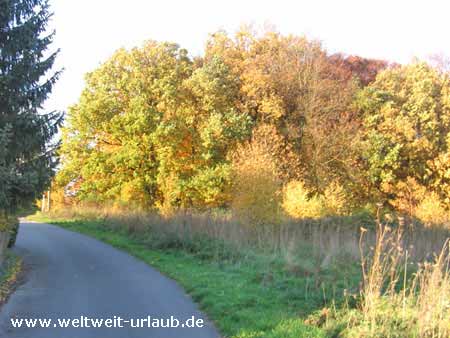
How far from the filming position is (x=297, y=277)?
1263cm

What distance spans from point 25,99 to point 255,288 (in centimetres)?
896

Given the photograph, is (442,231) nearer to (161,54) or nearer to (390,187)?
(390,187)

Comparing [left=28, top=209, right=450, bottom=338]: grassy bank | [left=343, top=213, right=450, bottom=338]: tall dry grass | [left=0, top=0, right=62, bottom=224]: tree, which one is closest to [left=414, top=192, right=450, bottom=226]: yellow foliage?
[left=28, top=209, right=450, bottom=338]: grassy bank

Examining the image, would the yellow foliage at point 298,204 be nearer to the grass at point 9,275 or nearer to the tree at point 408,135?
the tree at point 408,135

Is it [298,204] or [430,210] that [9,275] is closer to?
[298,204]

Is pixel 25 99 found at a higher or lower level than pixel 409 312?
higher

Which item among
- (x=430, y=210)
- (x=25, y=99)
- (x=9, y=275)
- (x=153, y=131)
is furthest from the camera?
(x=153, y=131)

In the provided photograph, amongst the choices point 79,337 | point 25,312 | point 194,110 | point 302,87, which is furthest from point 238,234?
point 302,87

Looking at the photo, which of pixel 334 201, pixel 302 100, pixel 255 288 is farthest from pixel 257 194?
pixel 302 100

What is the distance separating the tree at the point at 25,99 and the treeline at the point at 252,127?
1575 cm

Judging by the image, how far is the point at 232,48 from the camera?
129 feet

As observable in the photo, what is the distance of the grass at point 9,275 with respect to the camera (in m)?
12.1

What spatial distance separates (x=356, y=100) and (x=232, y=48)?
9482 millimetres

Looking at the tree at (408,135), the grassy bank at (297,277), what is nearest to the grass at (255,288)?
the grassy bank at (297,277)
